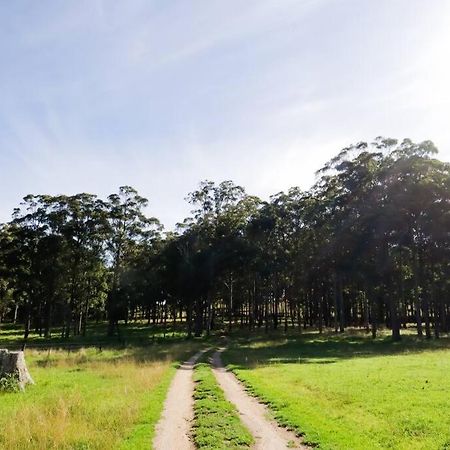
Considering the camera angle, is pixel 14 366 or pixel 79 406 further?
pixel 14 366

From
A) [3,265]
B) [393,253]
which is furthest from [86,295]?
[393,253]

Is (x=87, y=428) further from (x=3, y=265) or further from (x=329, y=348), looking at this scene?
(x=3, y=265)

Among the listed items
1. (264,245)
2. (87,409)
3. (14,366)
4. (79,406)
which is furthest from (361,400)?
(264,245)

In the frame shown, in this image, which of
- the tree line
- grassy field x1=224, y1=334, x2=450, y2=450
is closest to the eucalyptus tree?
the tree line

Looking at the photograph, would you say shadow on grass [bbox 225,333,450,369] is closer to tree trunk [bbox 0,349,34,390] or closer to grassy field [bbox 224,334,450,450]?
grassy field [bbox 224,334,450,450]

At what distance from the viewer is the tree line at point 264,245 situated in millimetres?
53062

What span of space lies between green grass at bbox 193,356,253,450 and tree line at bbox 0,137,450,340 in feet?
125

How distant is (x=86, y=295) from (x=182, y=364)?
44240mm

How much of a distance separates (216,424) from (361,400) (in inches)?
263

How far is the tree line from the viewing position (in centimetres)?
5306

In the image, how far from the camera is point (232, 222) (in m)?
69.6

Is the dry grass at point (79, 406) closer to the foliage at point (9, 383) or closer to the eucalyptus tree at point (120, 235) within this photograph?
the foliage at point (9, 383)

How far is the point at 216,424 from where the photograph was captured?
1409cm

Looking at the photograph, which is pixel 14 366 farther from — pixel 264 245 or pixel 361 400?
pixel 264 245
